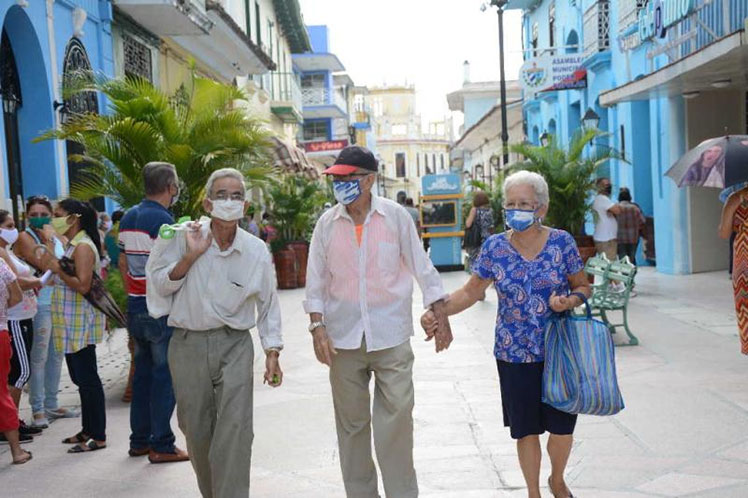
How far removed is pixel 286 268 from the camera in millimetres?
20156

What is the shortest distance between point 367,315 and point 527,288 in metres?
0.79

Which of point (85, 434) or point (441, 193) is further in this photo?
point (441, 193)

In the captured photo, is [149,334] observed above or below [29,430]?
above

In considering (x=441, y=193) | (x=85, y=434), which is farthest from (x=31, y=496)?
(x=441, y=193)

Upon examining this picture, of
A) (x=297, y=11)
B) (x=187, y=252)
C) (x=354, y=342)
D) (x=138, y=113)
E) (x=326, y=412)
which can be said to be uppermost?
(x=297, y=11)

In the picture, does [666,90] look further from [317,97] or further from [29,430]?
[317,97]

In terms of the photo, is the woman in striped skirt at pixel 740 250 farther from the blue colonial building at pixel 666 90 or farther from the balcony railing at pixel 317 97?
the balcony railing at pixel 317 97

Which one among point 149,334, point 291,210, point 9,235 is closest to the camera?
point 149,334

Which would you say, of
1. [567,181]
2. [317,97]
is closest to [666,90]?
[567,181]

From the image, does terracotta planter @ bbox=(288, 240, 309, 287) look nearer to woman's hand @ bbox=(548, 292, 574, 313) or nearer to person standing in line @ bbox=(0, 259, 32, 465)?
person standing in line @ bbox=(0, 259, 32, 465)

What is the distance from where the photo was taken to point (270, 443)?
21.9ft

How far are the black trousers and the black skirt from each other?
317 centimetres

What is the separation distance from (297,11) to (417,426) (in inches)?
1272

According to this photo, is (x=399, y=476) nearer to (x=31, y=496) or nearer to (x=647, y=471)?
(x=647, y=471)
